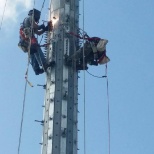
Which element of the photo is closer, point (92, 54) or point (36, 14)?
point (92, 54)

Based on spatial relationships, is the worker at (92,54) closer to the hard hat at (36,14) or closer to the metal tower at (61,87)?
the metal tower at (61,87)

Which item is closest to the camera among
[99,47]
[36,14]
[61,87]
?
[61,87]

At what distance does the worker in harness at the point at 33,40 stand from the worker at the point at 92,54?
1093 millimetres

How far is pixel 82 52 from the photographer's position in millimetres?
22250

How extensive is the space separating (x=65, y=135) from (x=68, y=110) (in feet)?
3.47

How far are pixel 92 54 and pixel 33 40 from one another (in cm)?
243

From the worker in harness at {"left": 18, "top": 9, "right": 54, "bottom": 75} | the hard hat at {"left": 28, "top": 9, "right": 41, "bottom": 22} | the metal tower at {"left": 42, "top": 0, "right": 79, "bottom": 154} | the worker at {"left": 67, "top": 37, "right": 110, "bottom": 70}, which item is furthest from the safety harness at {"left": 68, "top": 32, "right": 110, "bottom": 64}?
the hard hat at {"left": 28, "top": 9, "right": 41, "bottom": 22}

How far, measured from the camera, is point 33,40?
74.1 ft

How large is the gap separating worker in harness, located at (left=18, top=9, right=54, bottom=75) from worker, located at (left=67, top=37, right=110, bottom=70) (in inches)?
43.1

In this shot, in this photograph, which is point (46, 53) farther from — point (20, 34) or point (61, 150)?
point (61, 150)

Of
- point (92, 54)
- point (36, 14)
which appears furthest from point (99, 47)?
point (36, 14)

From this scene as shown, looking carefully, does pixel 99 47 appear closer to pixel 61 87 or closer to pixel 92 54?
pixel 92 54

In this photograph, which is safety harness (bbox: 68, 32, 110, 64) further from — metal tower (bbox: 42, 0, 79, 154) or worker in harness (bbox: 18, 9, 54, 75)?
worker in harness (bbox: 18, 9, 54, 75)

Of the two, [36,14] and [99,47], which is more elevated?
[36,14]
